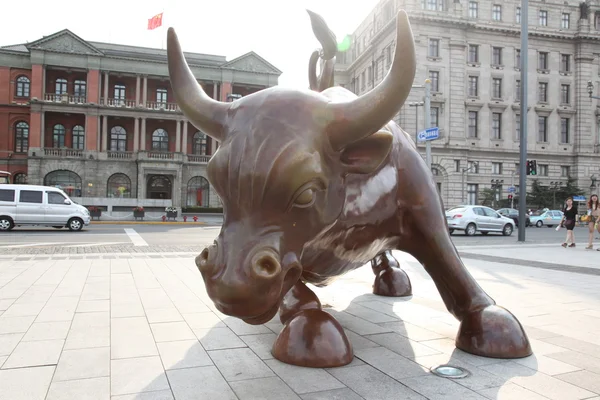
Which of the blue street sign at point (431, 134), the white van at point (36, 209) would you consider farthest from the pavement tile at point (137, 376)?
the white van at point (36, 209)

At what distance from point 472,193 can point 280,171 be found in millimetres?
45542

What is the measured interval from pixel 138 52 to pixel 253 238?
159ft

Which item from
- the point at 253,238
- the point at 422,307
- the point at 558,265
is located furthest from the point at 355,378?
the point at 558,265

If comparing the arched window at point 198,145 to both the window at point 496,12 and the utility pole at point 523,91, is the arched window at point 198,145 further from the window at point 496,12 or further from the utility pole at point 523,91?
the utility pole at point 523,91

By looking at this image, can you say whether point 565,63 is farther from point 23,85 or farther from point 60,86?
point 23,85

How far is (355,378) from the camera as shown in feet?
8.34

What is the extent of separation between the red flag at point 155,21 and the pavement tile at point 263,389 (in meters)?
41.8

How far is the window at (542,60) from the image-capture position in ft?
152

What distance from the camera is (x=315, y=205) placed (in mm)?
2250

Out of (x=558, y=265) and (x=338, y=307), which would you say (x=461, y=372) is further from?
(x=558, y=265)

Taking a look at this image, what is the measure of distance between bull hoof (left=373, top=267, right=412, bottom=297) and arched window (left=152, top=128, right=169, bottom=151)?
138 ft

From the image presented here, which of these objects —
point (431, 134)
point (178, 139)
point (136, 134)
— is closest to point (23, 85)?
point (136, 134)

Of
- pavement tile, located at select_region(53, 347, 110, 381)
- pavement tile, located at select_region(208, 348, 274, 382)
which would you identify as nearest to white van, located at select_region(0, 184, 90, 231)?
pavement tile, located at select_region(53, 347, 110, 381)

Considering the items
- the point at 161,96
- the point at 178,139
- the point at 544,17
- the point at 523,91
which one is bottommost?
the point at 523,91
